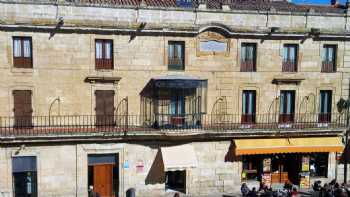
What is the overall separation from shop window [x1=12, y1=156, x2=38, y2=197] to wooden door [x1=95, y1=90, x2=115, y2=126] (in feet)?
13.2

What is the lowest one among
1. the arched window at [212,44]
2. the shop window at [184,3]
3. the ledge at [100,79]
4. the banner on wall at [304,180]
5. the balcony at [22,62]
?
the banner on wall at [304,180]

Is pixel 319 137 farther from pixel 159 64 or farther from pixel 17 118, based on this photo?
pixel 17 118

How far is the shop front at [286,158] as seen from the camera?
79.9 ft

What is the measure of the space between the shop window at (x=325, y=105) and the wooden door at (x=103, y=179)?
1326 cm

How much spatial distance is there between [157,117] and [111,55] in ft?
14.0

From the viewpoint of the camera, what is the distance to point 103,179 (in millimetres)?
23484

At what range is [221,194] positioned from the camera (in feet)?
82.0

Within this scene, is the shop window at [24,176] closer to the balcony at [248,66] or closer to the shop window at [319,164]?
the balcony at [248,66]

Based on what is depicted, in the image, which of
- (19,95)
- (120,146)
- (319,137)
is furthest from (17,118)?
(319,137)

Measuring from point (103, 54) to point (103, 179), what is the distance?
697 centimetres

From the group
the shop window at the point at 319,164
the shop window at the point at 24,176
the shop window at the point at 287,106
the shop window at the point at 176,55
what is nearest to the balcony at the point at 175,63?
the shop window at the point at 176,55

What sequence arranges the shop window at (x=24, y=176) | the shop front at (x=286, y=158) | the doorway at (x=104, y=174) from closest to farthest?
the shop window at (x=24, y=176)
the doorway at (x=104, y=174)
the shop front at (x=286, y=158)

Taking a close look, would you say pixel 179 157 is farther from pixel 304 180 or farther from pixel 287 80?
pixel 304 180

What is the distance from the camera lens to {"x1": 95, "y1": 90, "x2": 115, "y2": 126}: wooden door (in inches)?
898
